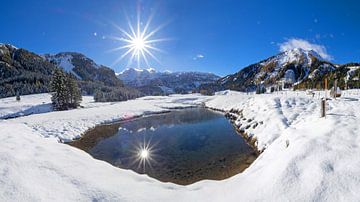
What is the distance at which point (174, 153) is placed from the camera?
69.4 feet

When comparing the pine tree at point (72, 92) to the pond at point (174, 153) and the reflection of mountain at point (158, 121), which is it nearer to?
the reflection of mountain at point (158, 121)

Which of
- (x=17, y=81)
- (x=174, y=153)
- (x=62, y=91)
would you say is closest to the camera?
(x=174, y=153)

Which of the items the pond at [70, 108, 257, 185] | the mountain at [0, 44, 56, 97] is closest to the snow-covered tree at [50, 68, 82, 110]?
the pond at [70, 108, 257, 185]

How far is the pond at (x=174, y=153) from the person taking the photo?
16438mm

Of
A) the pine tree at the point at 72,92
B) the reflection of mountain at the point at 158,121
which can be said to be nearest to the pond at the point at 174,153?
the reflection of mountain at the point at 158,121

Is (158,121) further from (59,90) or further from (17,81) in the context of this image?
(17,81)

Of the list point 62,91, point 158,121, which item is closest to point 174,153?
point 158,121

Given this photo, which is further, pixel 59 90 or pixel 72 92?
pixel 72 92

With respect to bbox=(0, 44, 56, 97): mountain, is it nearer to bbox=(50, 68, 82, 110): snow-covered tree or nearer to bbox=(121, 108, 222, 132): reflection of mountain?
bbox=(50, 68, 82, 110): snow-covered tree

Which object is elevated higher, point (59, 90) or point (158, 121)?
point (59, 90)

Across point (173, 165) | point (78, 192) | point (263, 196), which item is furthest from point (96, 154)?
point (263, 196)

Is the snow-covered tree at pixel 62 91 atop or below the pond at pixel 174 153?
atop

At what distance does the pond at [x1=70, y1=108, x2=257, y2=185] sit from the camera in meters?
16.4

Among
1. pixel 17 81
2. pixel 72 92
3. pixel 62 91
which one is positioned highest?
pixel 17 81
